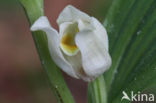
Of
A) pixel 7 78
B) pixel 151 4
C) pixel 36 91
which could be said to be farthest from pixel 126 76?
pixel 7 78

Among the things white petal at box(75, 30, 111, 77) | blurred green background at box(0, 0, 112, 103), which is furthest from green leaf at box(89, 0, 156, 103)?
blurred green background at box(0, 0, 112, 103)

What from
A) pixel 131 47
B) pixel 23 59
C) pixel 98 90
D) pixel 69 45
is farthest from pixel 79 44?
pixel 23 59

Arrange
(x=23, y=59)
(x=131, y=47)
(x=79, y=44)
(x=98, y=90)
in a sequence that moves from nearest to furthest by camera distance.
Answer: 1. (x=79, y=44)
2. (x=98, y=90)
3. (x=131, y=47)
4. (x=23, y=59)

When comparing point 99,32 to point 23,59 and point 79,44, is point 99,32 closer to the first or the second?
point 79,44

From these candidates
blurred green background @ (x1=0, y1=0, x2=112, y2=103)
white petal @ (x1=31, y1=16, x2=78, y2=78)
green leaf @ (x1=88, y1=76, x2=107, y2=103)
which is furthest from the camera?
blurred green background @ (x1=0, y1=0, x2=112, y2=103)

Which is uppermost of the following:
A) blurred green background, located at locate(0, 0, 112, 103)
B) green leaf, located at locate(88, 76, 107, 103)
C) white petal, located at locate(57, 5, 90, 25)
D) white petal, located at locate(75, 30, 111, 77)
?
white petal, located at locate(57, 5, 90, 25)

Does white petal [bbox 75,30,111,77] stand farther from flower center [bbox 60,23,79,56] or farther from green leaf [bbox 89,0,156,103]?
green leaf [bbox 89,0,156,103]

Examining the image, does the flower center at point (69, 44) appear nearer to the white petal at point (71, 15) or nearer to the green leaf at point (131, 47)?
the white petal at point (71, 15)
